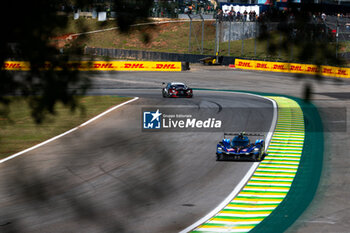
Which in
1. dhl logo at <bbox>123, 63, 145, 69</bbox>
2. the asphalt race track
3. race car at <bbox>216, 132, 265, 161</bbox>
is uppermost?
dhl logo at <bbox>123, 63, 145, 69</bbox>

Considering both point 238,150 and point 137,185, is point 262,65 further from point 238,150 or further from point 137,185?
point 137,185

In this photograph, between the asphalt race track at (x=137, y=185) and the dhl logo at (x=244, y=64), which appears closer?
the asphalt race track at (x=137, y=185)

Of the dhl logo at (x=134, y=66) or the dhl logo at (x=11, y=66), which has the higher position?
the dhl logo at (x=11, y=66)

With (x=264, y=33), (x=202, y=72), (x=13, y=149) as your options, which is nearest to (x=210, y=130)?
(x=13, y=149)

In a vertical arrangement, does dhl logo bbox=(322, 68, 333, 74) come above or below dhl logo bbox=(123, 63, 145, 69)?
above

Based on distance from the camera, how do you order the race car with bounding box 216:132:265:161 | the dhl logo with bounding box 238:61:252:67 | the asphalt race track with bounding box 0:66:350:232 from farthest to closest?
the dhl logo with bounding box 238:61:252:67, the race car with bounding box 216:132:265:161, the asphalt race track with bounding box 0:66:350:232

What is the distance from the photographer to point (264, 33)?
3.82 metres

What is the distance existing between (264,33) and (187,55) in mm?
58485

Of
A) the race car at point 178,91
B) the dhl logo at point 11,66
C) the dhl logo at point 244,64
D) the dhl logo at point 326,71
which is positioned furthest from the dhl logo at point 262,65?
the dhl logo at point 11,66

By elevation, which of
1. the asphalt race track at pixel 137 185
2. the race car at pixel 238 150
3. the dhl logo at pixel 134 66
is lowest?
the asphalt race track at pixel 137 185

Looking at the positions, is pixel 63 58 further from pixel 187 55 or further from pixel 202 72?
pixel 187 55

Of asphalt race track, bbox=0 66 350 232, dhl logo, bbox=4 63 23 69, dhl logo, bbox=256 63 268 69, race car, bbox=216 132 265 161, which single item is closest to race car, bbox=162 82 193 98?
asphalt race track, bbox=0 66 350 232

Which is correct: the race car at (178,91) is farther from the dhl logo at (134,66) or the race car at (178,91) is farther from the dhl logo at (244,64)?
the dhl logo at (244,64)

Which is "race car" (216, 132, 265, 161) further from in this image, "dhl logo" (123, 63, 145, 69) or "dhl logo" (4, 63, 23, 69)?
"dhl logo" (123, 63, 145, 69)
